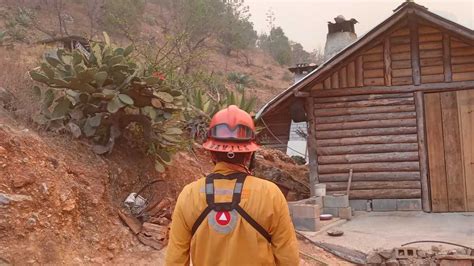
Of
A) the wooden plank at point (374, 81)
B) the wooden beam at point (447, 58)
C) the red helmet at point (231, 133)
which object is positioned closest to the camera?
the red helmet at point (231, 133)

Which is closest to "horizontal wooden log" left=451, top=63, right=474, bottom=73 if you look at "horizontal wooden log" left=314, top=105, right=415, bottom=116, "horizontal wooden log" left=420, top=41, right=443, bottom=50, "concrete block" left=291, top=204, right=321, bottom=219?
"horizontal wooden log" left=420, top=41, right=443, bottom=50

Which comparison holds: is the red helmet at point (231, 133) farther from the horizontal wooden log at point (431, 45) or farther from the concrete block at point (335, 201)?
the horizontal wooden log at point (431, 45)

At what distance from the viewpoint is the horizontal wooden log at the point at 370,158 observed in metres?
10.5

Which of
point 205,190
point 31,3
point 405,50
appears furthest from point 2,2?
point 205,190

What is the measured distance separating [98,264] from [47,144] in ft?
6.30

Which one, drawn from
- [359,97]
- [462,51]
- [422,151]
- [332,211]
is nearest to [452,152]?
[422,151]

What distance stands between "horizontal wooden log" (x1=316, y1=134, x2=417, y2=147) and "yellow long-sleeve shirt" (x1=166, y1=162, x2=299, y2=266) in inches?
334

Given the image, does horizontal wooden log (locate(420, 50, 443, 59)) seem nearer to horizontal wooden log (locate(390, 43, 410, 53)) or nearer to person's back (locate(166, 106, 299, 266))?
horizontal wooden log (locate(390, 43, 410, 53))

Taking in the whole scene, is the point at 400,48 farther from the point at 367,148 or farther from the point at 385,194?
the point at 385,194

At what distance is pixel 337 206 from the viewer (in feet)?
32.8

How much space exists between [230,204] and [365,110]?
344 inches

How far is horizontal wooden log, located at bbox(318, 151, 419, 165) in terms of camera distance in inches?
412

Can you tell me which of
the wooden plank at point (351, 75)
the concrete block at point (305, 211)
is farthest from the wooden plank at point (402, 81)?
the concrete block at point (305, 211)

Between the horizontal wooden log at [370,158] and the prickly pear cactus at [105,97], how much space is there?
4.80 m
